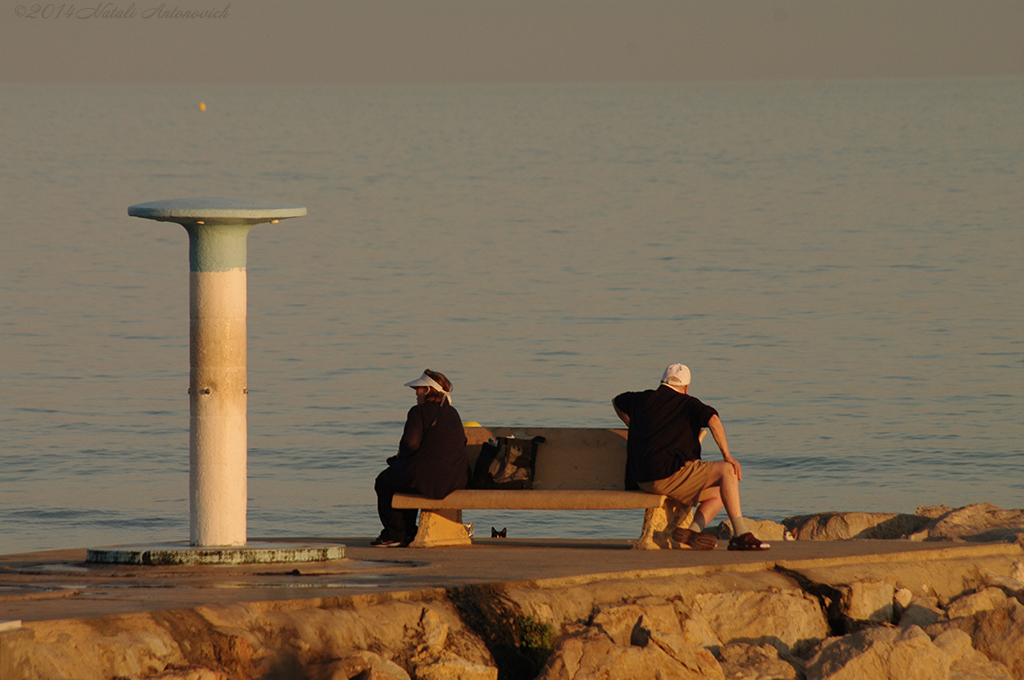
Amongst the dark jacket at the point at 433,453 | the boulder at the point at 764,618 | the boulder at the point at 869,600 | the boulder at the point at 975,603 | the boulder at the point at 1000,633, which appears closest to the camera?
the boulder at the point at 764,618

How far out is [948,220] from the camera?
44344 mm

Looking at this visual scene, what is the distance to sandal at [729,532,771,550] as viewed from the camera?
28.7 ft

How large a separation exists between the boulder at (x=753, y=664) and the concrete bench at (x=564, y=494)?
1963 mm

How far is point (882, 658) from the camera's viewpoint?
6930 millimetres

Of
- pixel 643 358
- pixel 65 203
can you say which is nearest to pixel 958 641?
pixel 643 358

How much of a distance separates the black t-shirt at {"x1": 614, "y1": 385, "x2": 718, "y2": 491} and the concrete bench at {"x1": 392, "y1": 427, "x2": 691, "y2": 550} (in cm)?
18

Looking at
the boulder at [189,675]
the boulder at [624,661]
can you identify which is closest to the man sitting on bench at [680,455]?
the boulder at [624,661]

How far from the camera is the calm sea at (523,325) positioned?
17.8 metres

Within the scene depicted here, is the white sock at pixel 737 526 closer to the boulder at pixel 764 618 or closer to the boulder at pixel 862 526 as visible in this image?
the boulder at pixel 764 618

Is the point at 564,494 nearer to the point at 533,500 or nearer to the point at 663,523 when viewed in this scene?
the point at 533,500

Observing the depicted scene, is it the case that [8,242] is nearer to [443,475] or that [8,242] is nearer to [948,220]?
[948,220]

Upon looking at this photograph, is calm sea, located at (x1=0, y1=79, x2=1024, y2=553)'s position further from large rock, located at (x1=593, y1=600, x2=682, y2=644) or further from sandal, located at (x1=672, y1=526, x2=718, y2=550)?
large rock, located at (x1=593, y1=600, x2=682, y2=644)

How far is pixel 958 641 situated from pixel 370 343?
63.6ft

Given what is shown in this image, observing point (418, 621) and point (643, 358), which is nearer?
point (418, 621)
